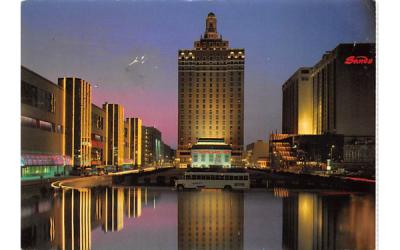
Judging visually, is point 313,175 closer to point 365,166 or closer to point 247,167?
point 247,167

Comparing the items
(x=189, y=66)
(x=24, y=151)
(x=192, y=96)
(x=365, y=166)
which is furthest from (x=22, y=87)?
(x=365, y=166)

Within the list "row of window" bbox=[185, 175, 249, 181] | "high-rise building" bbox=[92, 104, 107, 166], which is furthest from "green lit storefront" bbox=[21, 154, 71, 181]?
"row of window" bbox=[185, 175, 249, 181]

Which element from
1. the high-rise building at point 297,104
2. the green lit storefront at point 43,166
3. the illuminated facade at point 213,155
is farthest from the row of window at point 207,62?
the green lit storefront at point 43,166

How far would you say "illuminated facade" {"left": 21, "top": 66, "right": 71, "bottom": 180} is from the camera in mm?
5965

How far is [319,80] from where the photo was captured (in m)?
8.63

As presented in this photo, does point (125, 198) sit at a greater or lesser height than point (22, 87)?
lesser

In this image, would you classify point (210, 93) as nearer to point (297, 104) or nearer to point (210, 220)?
point (297, 104)

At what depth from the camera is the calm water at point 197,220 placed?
234 inches

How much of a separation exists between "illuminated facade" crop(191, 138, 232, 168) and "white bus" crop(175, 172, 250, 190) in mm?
248

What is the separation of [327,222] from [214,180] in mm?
2683

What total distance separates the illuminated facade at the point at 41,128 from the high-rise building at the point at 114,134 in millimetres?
856

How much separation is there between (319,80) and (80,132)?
16.3 ft

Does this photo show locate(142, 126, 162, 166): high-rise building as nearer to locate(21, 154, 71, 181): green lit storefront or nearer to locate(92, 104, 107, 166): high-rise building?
locate(92, 104, 107, 166): high-rise building
